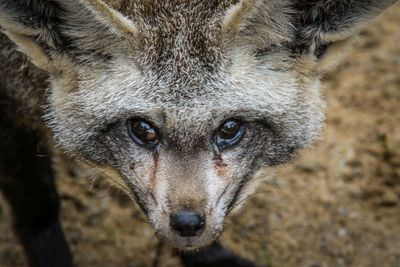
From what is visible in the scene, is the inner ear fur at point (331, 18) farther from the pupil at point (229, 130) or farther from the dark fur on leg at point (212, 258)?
the dark fur on leg at point (212, 258)

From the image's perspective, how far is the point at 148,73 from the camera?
4.34 meters

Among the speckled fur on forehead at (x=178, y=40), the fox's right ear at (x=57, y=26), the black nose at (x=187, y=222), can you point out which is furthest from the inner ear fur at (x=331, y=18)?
the black nose at (x=187, y=222)

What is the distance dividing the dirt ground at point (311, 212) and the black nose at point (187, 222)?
2044 millimetres

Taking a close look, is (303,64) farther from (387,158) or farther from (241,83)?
(387,158)

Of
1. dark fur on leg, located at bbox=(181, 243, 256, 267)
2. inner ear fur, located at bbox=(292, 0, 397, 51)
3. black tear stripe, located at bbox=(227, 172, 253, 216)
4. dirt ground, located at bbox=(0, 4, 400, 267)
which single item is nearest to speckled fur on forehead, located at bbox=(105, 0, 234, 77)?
inner ear fur, located at bbox=(292, 0, 397, 51)

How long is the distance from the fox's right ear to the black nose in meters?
0.98

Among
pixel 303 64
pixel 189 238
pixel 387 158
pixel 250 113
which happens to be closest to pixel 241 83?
pixel 250 113

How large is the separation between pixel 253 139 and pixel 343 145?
2.61 m

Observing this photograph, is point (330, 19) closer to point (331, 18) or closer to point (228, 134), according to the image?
point (331, 18)

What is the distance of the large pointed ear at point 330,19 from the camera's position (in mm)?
4453

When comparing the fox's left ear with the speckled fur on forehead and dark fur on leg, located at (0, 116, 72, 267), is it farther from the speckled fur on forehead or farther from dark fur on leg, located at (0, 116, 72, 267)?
dark fur on leg, located at (0, 116, 72, 267)

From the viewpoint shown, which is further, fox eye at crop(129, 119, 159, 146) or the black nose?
fox eye at crop(129, 119, 159, 146)

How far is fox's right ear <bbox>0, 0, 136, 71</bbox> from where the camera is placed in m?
4.25

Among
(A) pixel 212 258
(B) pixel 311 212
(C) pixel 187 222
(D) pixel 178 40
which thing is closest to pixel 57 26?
(D) pixel 178 40
